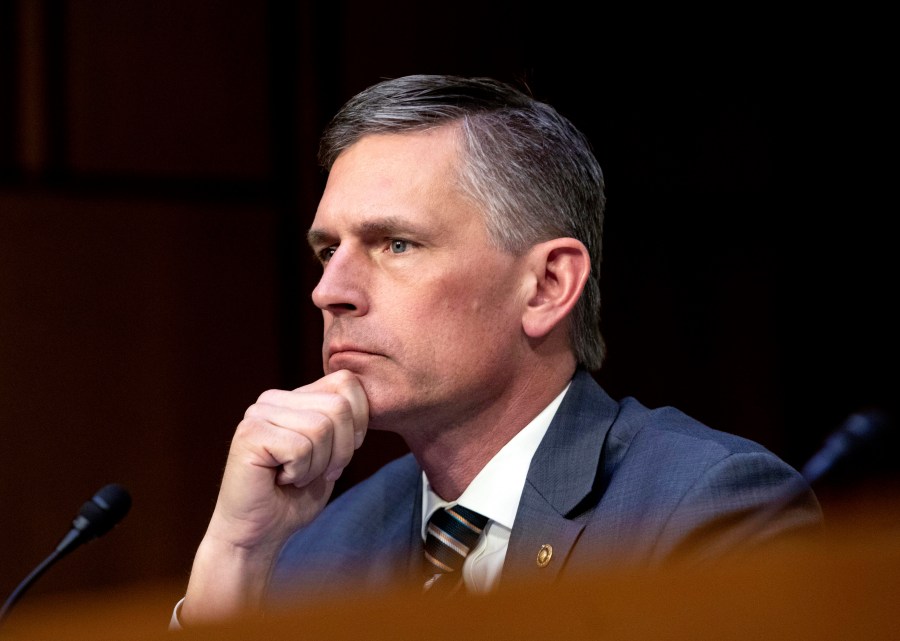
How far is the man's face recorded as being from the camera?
1.61 m

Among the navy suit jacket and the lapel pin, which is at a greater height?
the navy suit jacket

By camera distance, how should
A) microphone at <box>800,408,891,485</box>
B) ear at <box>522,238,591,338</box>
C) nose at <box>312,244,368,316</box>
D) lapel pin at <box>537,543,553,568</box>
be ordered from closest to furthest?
microphone at <box>800,408,891,485</box> → lapel pin at <box>537,543,553,568</box> → nose at <box>312,244,368,316</box> → ear at <box>522,238,591,338</box>

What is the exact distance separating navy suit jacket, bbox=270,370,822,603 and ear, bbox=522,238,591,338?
0.12 meters

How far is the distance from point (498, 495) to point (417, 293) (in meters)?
0.33

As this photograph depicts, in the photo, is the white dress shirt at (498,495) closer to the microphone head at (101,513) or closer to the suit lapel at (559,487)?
the suit lapel at (559,487)

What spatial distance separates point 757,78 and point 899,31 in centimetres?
44

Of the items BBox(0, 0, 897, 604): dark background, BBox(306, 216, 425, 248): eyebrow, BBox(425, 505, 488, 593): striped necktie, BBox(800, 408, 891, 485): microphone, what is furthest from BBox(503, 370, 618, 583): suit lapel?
BBox(0, 0, 897, 604): dark background

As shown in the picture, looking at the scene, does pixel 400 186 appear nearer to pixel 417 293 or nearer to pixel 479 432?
pixel 417 293

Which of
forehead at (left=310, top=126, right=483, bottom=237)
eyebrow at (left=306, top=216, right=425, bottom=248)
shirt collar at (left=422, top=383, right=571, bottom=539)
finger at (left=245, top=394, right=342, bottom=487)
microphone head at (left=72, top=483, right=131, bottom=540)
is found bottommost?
microphone head at (left=72, top=483, right=131, bottom=540)

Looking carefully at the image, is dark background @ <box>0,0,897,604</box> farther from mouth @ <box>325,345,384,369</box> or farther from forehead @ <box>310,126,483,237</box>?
mouth @ <box>325,345,384,369</box>

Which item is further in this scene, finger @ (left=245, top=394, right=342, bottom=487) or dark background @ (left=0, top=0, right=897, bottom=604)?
dark background @ (left=0, top=0, right=897, bottom=604)

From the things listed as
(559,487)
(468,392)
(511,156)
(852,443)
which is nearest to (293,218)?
(511,156)

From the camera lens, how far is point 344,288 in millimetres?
1617

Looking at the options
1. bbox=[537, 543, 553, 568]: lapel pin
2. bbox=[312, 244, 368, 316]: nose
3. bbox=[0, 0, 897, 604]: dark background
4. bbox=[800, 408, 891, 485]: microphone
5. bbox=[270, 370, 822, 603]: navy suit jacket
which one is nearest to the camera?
bbox=[800, 408, 891, 485]: microphone
